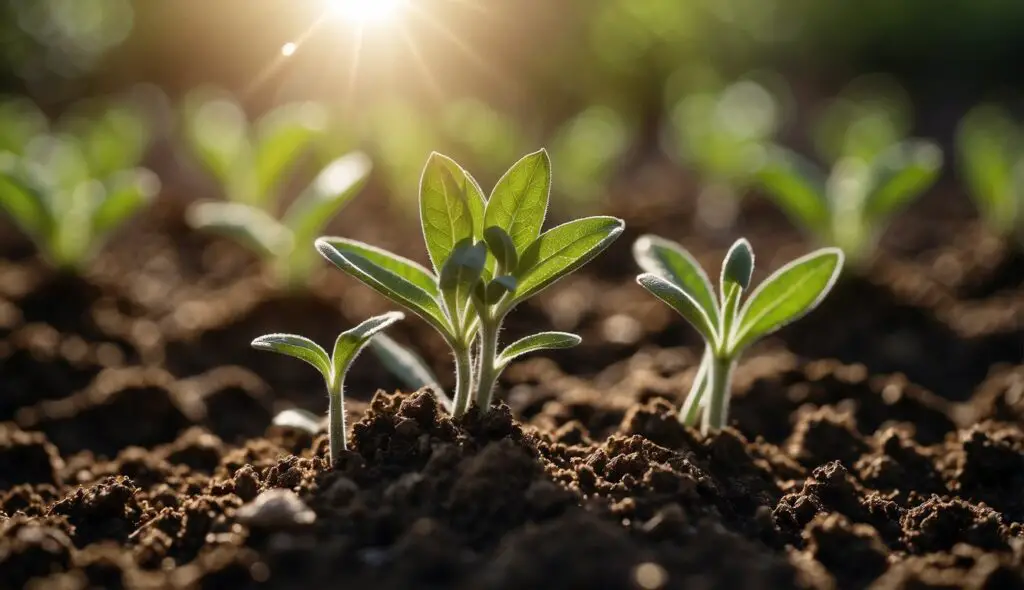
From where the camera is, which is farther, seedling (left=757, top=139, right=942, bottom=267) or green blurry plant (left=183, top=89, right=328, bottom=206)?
green blurry plant (left=183, top=89, right=328, bottom=206)

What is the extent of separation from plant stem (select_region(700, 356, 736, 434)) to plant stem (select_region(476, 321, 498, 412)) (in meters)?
0.57

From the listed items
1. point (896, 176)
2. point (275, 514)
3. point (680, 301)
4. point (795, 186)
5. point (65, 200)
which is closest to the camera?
point (275, 514)

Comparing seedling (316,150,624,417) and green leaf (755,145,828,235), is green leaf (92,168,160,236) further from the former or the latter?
green leaf (755,145,828,235)

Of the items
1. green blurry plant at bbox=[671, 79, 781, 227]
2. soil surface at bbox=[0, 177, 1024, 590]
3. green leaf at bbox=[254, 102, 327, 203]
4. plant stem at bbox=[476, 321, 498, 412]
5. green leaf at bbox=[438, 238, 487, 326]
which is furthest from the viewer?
green blurry plant at bbox=[671, 79, 781, 227]

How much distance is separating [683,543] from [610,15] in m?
7.75

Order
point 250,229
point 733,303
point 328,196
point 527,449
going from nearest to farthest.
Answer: point 527,449, point 733,303, point 328,196, point 250,229

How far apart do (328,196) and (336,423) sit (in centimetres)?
165

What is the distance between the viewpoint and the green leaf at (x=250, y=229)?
→ 3.57 m

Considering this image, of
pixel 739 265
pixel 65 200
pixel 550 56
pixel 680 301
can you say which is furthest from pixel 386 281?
pixel 550 56

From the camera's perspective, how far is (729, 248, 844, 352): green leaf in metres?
2.25

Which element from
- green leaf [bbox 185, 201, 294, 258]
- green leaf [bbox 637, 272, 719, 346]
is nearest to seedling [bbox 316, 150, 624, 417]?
green leaf [bbox 637, 272, 719, 346]

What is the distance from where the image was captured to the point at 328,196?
3533mm

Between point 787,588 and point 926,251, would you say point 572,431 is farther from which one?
point 926,251

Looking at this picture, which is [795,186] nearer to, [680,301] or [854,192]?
[854,192]
